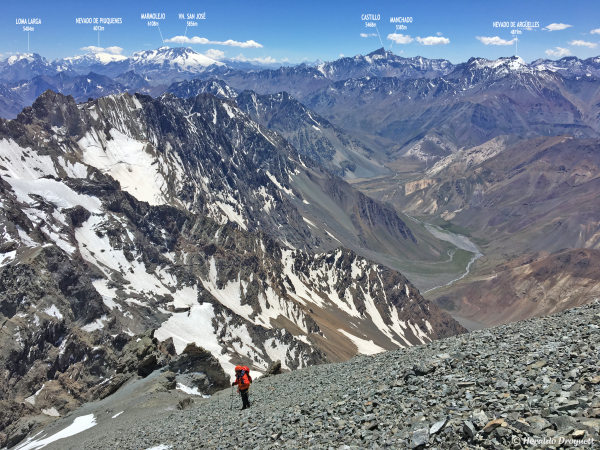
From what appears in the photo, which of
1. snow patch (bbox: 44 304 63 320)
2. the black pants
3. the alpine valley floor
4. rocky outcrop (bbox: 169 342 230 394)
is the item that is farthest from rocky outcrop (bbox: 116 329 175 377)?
the black pants

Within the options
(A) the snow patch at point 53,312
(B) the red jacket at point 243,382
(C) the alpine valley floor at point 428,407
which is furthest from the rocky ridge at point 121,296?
(C) the alpine valley floor at point 428,407

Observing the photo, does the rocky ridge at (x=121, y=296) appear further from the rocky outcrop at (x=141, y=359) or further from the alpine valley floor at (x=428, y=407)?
the alpine valley floor at (x=428, y=407)

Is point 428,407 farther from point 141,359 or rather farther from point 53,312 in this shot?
point 53,312

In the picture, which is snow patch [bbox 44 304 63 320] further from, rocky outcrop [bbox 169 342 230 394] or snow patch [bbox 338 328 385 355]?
snow patch [bbox 338 328 385 355]

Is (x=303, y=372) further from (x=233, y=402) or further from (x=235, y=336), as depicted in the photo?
(x=235, y=336)

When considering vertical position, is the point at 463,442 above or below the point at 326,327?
above

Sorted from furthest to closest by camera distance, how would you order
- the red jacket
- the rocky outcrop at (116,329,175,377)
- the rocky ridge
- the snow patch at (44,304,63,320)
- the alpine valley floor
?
1. the snow patch at (44,304,63,320)
2. the rocky ridge
3. the rocky outcrop at (116,329,175,377)
4. the red jacket
5. the alpine valley floor

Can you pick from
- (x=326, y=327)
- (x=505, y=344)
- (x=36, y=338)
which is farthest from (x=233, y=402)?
(x=326, y=327)

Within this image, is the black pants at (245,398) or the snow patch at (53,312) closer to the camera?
the black pants at (245,398)
